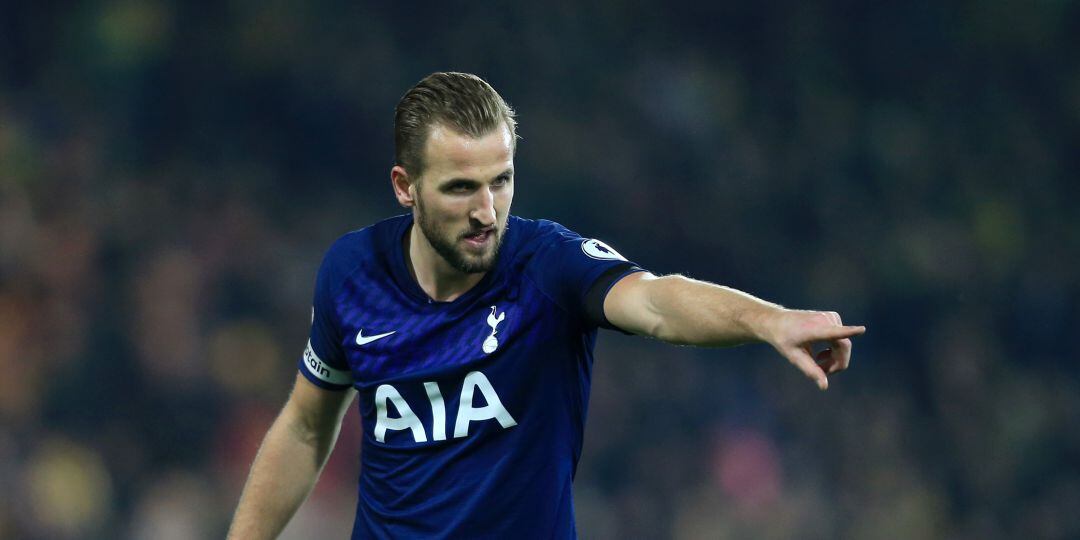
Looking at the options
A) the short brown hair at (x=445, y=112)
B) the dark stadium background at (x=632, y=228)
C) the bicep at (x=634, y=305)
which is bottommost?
the dark stadium background at (x=632, y=228)

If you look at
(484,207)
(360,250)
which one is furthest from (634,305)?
(360,250)

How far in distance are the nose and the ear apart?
23cm

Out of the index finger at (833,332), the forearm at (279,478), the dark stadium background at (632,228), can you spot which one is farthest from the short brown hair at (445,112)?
the dark stadium background at (632,228)

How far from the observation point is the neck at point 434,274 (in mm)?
3238

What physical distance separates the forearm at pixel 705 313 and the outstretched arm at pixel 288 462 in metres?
1.16

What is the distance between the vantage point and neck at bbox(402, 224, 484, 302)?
10.6ft

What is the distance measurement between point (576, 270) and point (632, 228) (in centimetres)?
597

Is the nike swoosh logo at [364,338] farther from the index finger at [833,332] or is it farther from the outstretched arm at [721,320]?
the index finger at [833,332]

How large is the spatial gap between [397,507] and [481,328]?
51 centimetres

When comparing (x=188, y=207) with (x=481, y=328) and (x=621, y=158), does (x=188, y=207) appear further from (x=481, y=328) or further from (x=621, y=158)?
(x=481, y=328)

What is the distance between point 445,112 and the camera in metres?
3.08

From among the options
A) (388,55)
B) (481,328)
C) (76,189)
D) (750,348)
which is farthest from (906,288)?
(481,328)

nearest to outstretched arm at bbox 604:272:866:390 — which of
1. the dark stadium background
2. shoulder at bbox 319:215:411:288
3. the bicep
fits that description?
the bicep

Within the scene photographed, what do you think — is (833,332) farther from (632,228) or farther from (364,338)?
(632,228)
